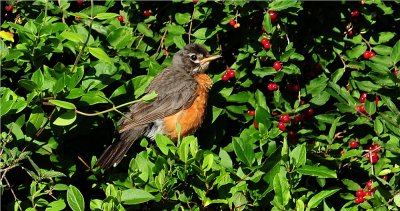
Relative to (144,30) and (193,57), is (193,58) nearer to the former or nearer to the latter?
(193,57)

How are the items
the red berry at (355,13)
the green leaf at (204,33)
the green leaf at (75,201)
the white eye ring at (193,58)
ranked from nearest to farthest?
the green leaf at (75,201), the green leaf at (204,33), the red berry at (355,13), the white eye ring at (193,58)

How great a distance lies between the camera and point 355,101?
433 centimetres

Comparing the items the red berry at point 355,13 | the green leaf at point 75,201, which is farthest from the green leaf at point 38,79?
the red berry at point 355,13

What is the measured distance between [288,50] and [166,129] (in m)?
1.19

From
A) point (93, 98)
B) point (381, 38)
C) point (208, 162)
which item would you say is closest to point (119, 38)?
point (93, 98)

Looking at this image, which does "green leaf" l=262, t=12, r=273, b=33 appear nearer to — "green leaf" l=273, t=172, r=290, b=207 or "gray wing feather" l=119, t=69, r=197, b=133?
"gray wing feather" l=119, t=69, r=197, b=133

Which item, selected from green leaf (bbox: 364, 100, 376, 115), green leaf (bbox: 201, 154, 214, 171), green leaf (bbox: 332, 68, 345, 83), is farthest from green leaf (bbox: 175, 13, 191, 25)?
green leaf (bbox: 201, 154, 214, 171)

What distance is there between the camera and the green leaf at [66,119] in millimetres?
3441

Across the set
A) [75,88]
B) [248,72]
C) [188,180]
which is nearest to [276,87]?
[248,72]

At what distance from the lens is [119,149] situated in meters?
4.48

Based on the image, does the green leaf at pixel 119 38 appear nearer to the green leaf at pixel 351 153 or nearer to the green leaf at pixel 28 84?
the green leaf at pixel 28 84

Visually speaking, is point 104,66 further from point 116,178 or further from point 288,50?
point 288,50

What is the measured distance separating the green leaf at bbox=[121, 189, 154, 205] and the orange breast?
1580 mm

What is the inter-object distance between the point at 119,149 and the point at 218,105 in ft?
2.56
